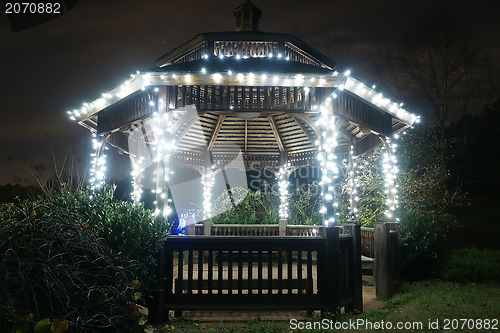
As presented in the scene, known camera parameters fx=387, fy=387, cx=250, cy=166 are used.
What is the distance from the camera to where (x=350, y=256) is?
632cm

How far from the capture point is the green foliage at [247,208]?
13844 mm

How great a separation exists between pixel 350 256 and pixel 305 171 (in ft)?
51.5

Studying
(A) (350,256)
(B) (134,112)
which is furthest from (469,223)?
(B) (134,112)

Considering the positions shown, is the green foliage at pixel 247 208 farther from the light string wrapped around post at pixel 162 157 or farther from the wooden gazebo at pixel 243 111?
the light string wrapped around post at pixel 162 157

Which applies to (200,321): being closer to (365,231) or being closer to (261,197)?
(365,231)

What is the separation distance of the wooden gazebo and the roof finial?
0.03m

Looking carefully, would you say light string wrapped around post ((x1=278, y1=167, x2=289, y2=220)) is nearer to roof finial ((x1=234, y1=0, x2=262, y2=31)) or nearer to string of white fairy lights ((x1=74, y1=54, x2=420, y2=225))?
roof finial ((x1=234, y1=0, x2=262, y2=31))

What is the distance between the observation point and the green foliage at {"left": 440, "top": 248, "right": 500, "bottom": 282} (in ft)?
26.3

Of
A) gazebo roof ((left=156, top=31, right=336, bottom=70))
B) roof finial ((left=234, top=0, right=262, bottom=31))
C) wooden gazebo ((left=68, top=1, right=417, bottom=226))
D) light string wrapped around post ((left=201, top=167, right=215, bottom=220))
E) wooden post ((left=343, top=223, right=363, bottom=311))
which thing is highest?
roof finial ((left=234, top=0, right=262, bottom=31))

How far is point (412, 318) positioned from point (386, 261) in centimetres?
241

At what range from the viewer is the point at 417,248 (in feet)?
28.4

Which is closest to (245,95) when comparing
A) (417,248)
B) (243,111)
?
(243,111)

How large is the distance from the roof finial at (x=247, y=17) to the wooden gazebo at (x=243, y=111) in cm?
3

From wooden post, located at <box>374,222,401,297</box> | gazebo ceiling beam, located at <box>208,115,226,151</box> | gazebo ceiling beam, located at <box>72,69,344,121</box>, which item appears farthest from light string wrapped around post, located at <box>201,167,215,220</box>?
gazebo ceiling beam, located at <box>72,69,344,121</box>
